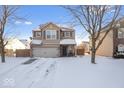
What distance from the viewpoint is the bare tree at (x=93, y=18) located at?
7.08 meters

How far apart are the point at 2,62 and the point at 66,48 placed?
638 centimetres

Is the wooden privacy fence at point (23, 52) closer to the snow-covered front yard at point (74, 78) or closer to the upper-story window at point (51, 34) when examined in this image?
the upper-story window at point (51, 34)

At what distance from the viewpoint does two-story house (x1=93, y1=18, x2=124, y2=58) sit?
8797 millimetres

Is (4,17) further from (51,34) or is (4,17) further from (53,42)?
(51,34)

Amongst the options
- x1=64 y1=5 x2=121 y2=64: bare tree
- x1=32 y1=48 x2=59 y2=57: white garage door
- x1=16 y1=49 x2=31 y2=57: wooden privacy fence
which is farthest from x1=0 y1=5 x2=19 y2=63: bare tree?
x1=32 y1=48 x2=59 y2=57: white garage door

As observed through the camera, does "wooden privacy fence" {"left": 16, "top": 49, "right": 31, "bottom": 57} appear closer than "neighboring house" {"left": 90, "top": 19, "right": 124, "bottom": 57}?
No

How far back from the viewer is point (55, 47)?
1268cm

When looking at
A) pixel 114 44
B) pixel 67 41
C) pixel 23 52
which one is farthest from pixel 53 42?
pixel 114 44

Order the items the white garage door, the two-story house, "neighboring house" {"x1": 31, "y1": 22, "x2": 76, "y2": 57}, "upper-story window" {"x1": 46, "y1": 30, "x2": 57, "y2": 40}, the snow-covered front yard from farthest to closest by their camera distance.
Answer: "upper-story window" {"x1": 46, "y1": 30, "x2": 57, "y2": 40}, "neighboring house" {"x1": 31, "y1": 22, "x2": 76, "y2": 57}, the white garage door, the two-story house, the snow-covered front yard

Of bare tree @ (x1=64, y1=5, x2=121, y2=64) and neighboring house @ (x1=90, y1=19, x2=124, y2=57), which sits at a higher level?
bare tree @ (x1=64, y1=5, x2=121, y2=64)

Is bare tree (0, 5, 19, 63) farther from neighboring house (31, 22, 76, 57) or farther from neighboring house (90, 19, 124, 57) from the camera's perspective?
neighboring house (31, 22, 76, 57)

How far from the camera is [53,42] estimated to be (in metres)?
13.0

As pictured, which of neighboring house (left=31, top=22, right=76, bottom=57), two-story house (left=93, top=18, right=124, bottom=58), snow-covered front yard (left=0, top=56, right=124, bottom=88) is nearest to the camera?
snow-covered front yard (left=0, top=56, right=124, bottom=88)
